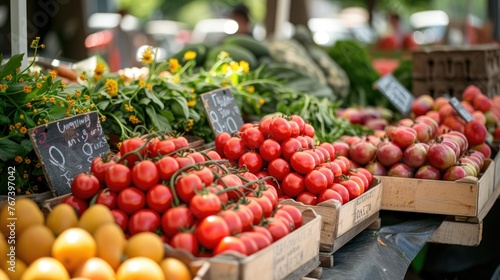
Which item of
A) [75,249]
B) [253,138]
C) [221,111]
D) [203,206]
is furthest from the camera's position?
[221,111]

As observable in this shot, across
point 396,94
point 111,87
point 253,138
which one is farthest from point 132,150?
point 396,94

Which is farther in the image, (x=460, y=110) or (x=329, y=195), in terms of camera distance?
(x=460, y=110)

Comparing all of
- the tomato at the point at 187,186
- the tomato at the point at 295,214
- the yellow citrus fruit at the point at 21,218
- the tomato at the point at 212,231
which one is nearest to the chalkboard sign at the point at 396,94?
the tomato at the point at 295,214

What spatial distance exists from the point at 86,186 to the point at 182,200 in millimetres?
362

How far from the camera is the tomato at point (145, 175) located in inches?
87.1

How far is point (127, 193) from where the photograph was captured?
2205mm

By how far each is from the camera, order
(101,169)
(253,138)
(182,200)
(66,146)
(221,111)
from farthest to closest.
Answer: (221,111) < (253,138) < (66,146) < (101,169) < (182,200)

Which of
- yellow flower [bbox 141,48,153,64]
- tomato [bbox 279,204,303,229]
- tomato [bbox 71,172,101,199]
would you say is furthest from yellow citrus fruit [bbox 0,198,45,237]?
Answer: yellow flower [bbox 141,48,153,64]

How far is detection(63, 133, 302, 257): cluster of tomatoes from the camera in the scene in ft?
6.83

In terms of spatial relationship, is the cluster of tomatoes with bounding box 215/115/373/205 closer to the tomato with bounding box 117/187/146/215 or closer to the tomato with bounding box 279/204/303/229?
the tomato with bounding box 279/204/303/229

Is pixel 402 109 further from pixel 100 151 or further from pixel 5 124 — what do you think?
pixel 5 124

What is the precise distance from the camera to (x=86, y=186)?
90.2 inches

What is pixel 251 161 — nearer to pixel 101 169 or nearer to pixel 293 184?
pixel 293 184

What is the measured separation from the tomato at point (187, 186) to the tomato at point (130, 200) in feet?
0.42
